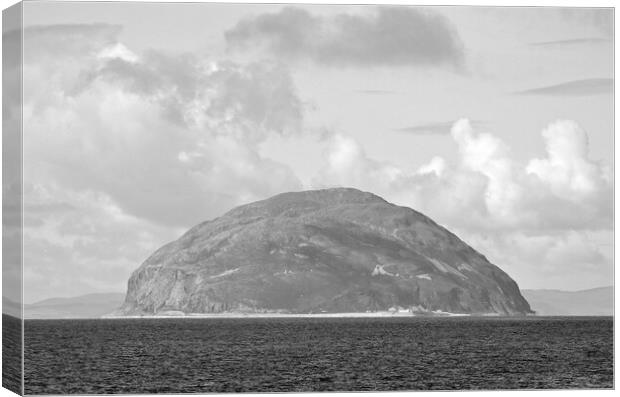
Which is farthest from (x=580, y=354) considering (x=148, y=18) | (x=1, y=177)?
(x=1, y=177)

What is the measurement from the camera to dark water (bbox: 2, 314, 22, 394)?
79.5m

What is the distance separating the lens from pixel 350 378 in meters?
99.5

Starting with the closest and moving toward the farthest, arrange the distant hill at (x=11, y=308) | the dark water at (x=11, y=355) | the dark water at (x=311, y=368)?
1. the distant hill at (x=11, y=308)
2. the dark water at (x=11, y=355)
3. the dark water at (x=311, y=368)

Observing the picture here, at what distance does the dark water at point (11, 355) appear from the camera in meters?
79.5

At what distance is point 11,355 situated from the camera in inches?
3221

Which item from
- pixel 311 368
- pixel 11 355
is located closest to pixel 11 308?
pixel 11 355

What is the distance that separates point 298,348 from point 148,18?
43523 mm

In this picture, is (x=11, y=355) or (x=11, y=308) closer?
(x=11, y=308)

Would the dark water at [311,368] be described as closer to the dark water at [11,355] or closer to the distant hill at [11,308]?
the dark water at [11,355]

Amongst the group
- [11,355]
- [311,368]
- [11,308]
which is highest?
[11,308]

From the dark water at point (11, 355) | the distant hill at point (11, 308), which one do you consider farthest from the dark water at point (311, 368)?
the distant hill at point (11, 308)

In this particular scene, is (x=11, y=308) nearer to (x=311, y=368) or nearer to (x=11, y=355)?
(x=11, y=355)

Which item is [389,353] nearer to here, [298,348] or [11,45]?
[298,348]

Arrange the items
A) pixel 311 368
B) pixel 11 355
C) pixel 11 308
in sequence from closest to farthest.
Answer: pixel 11 308
pixel 11 355
pixel 311 368
